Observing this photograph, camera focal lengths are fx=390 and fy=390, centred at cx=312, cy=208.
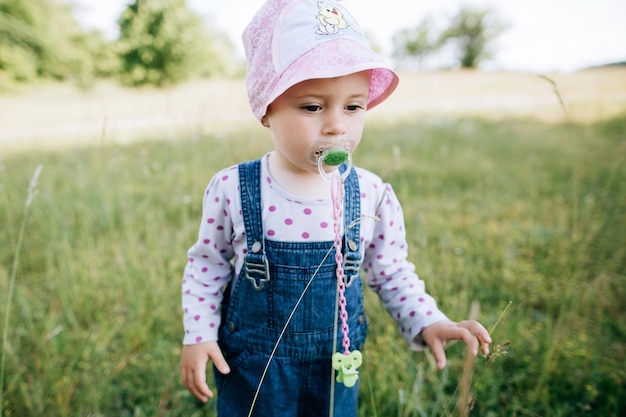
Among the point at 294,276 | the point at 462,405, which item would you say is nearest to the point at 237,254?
the point at 294,276

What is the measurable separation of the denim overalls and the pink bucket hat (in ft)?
0.90

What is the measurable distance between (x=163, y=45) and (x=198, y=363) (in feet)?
80.0

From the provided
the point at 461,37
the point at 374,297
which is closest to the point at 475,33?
the point at 461,37

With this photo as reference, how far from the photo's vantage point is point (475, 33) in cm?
3859

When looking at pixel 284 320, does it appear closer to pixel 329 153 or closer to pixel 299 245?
pixel 299 245

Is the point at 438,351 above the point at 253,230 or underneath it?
underneath

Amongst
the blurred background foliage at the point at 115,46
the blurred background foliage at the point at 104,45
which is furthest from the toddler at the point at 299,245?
the blurred background foliage at the point at 104,45

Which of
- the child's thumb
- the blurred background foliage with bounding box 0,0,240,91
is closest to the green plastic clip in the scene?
the child's thumb

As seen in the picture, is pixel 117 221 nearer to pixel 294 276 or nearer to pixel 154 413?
pixel 154 413

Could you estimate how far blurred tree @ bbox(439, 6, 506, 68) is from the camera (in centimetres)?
3784

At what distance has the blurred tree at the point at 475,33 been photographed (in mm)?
37844

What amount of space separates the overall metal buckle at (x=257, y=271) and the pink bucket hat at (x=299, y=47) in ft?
1.28

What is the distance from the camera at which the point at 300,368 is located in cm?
113

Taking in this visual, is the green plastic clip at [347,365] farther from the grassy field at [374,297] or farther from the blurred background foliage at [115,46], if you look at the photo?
the blurred background foliage at [115,46]
